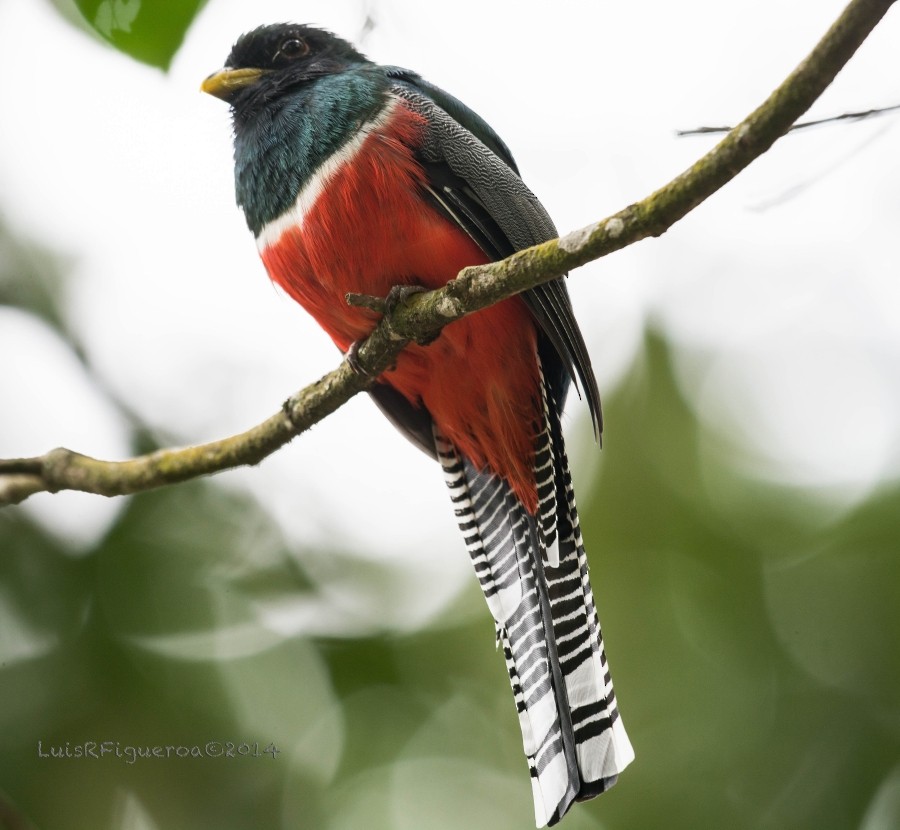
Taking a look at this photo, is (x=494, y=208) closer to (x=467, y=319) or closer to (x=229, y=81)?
(x=467, y=319)

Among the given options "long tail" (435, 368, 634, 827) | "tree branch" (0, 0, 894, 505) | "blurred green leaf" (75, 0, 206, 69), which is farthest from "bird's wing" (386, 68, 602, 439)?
"blurred green leaf" (75, 0, 206, 69)

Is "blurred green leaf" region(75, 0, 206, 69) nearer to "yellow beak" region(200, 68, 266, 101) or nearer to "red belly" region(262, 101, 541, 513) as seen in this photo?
"red belly" region(262, 101, 541, 513)

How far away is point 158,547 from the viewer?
502 centimetres

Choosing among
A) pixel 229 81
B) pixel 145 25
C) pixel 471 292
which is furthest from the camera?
pixel 229 81

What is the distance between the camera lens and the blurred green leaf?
204 cm

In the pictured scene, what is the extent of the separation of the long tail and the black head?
4.87 ft

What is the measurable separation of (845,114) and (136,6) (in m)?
1.41

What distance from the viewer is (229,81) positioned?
393cm

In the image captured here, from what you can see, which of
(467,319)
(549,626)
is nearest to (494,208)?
(467,319)

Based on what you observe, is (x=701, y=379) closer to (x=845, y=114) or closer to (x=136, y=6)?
(x=845, y=114)

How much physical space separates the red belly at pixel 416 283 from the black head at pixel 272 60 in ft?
2.00

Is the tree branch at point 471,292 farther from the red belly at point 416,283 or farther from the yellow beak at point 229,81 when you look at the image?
the yellow beak at point 229,81

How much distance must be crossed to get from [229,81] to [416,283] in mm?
1310

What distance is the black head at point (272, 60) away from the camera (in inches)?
152
